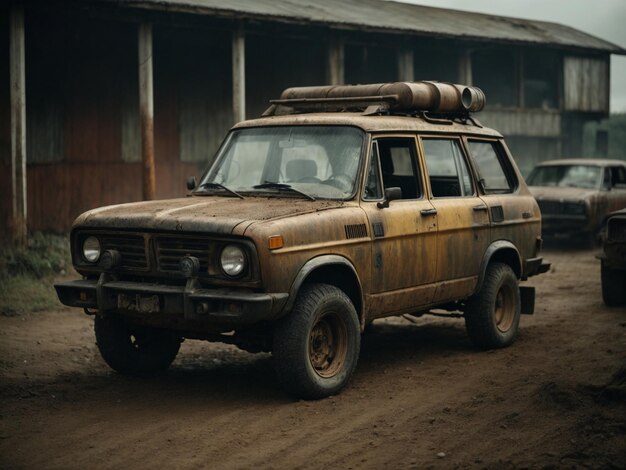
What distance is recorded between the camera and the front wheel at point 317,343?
245 inches

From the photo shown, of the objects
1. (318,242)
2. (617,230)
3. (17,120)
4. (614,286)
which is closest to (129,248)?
(318,242)

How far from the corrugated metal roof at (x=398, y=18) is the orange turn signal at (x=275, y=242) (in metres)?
8.37

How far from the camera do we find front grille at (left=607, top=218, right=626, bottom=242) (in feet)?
32.8

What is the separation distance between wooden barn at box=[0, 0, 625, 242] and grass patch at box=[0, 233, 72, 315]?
0.47 metres

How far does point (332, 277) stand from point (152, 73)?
9.80 metres

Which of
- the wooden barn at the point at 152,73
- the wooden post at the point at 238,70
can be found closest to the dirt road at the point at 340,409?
the wooden barn at the point at 152,73

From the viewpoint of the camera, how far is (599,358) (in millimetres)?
7547

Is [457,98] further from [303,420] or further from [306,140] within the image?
[303,420]

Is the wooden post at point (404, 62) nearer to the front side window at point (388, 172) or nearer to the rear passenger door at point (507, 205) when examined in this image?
the rear passenger door at point (507, 205)

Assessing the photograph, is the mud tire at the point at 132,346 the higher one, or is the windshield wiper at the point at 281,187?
the windshield wiper at the point at 281,187

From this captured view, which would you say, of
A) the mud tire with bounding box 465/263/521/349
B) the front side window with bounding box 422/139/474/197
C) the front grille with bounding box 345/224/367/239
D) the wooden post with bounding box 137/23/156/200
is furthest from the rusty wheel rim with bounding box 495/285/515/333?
the wooden post with bounding box 137/23/156/200

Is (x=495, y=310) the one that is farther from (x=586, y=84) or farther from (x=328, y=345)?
(x=586, y=84)

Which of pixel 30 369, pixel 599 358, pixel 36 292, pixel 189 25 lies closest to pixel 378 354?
pixel 599 358

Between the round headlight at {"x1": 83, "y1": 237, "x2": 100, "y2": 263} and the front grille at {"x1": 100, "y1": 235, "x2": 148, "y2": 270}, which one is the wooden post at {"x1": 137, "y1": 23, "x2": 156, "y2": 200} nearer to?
the round headlight at {"x1": 83, "y1": 237, "x2": 100, "y2": 263}
